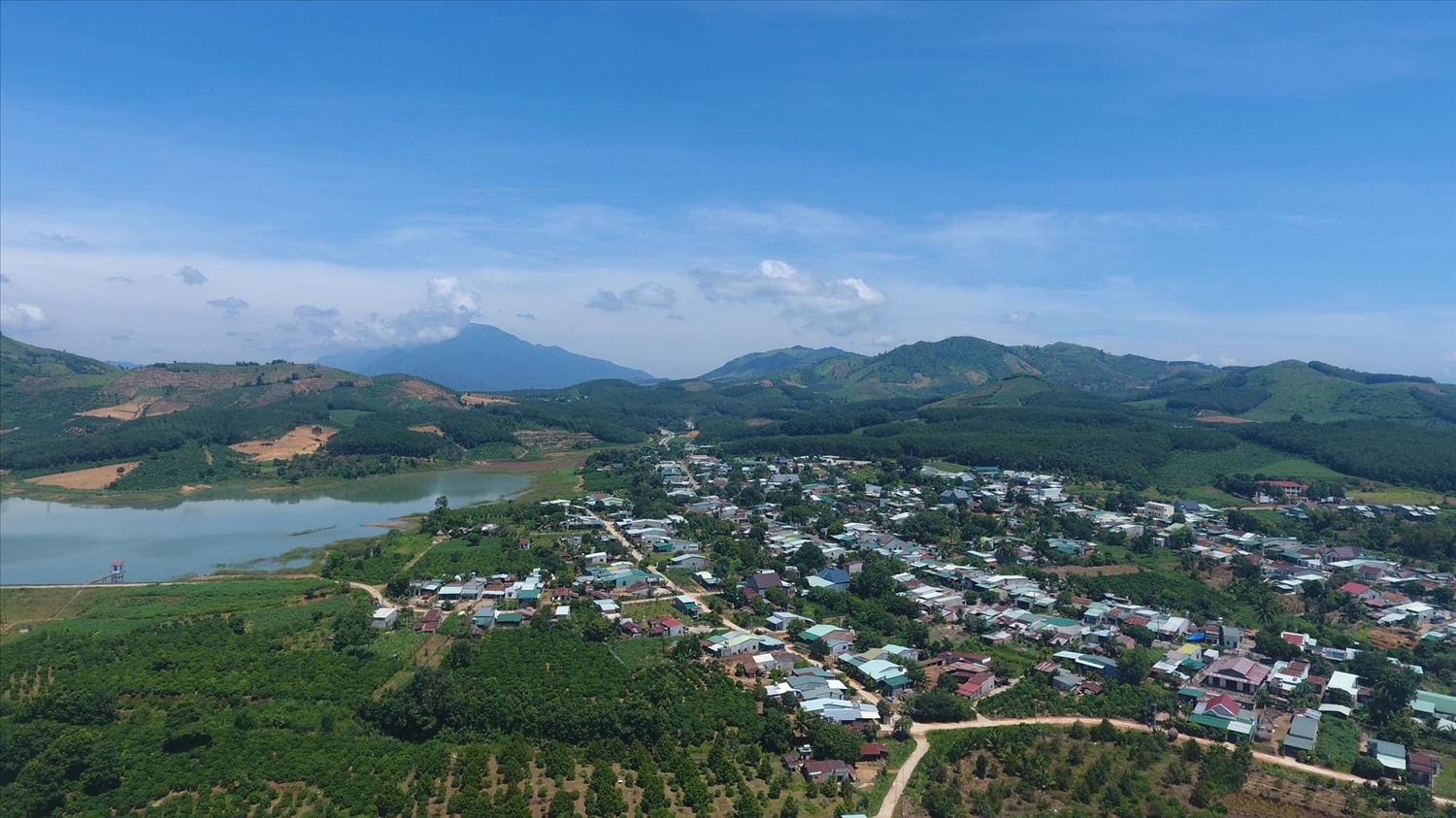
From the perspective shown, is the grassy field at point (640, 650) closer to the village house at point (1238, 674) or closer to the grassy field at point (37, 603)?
the village house at point (1238, 674)

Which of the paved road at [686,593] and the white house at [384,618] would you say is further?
the white house at [384,618]

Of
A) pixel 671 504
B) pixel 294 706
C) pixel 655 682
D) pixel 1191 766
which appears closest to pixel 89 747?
pixel 294 706

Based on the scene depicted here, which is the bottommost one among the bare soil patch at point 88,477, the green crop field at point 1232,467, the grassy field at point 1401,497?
the bare soil patch at point 88,477

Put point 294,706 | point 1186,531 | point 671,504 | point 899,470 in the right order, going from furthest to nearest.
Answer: point 899,470, point 671,504, point 1186,531, point 294,706

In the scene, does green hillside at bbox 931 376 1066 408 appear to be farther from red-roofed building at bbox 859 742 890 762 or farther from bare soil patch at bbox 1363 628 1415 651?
red-roofed building at bbox 859 742 890 762

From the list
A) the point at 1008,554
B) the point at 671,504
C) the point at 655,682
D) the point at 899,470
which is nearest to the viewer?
the point at 655,682

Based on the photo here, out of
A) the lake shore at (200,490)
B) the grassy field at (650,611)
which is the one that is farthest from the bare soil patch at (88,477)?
the grassy field at (650,611)

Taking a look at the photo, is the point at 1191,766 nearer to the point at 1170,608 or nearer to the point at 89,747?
the point at 1170,608
